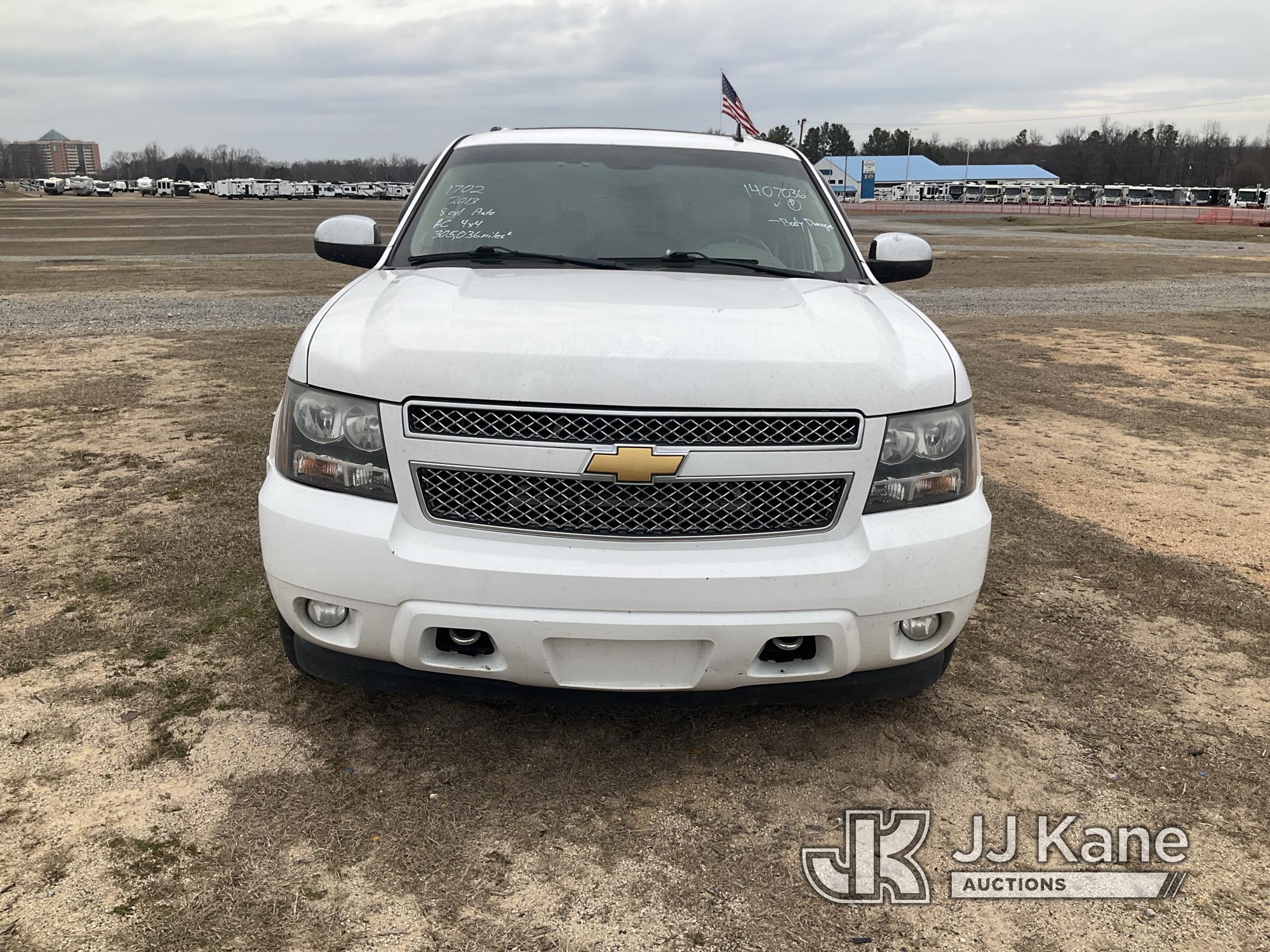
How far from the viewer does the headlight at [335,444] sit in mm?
2453

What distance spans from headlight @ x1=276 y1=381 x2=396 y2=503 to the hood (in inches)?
2.0

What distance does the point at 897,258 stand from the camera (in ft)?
13.1

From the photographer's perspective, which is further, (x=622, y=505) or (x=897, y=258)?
(x=897, y=258)

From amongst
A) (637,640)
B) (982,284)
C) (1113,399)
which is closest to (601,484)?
(637,640)

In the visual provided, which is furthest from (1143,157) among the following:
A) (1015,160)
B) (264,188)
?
(264,188)

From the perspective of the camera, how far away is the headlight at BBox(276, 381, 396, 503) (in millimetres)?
2453

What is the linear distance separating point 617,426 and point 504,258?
1.38m

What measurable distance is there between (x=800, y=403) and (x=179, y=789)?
6.46 feet

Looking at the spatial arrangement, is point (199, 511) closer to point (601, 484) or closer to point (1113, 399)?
point (601, 484)

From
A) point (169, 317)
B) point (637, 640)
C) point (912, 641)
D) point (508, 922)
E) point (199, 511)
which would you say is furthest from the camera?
point (169, 317)

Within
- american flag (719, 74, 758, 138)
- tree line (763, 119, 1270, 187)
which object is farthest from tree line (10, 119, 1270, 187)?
american flag (719, 74, 758, 138)

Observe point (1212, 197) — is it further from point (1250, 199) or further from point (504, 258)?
point (504, 258)

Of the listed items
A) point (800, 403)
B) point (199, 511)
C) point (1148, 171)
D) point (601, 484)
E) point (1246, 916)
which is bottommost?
point (1246, 916)

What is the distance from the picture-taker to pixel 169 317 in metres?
11.9
